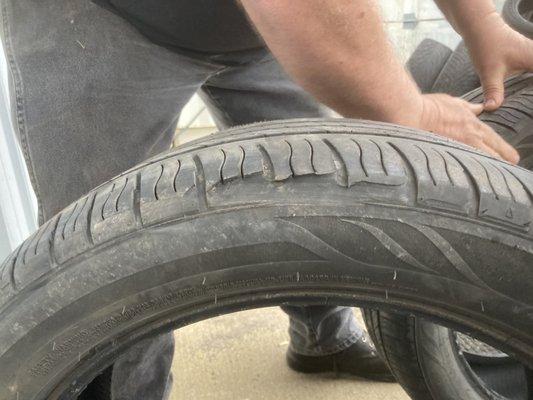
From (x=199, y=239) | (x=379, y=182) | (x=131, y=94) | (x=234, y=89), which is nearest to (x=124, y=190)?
(x=199, y=239)

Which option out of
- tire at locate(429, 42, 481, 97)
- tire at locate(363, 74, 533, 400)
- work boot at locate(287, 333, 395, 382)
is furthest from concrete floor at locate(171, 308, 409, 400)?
tire at locate(429, 42, 481, 97)

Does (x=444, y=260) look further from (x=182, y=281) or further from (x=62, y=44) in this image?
(x=62, y=44)

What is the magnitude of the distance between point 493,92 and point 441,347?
56 cm

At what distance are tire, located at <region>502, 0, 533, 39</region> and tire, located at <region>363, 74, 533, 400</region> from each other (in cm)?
26

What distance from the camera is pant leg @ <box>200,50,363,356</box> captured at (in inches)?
56.7

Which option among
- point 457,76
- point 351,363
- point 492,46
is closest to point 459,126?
point 492,46

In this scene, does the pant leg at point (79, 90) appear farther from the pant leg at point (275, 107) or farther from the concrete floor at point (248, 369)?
the concrete floor at point (248, 369)

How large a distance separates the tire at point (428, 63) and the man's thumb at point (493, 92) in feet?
0.99

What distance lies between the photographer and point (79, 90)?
114 centimetres

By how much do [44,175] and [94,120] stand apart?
0.50ft

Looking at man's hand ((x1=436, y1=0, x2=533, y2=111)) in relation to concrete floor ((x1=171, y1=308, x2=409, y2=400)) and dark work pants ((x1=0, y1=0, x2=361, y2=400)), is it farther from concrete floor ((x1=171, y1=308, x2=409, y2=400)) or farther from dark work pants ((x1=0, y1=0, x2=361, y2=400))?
concrete floor ((x1=171, y1=308, x2=409, y2=400))

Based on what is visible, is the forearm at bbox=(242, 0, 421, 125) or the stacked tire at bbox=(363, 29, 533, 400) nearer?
the forearm at bbox=(242, 0, 421, 125)

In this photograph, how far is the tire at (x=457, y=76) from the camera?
1538 mm

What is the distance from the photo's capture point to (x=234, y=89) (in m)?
1.48
